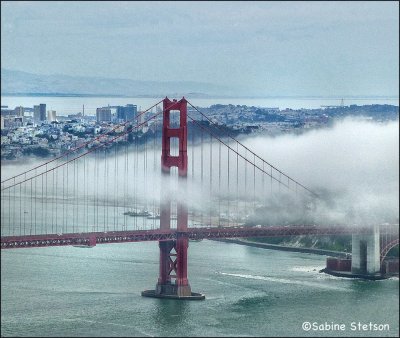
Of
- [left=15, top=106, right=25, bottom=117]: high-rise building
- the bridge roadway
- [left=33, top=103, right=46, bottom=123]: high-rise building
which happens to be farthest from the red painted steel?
[left=33, top=103, right=46, bottom=123]: high-rise building

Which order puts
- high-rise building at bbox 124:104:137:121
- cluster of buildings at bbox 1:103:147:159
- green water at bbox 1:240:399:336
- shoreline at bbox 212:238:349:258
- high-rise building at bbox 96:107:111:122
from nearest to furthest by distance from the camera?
green water at bbox 1:240:399:336, shoreline at bbox 212:238:349:258, cluster of buildings at bbox 1:103:147:159, high-rise building at bbox 124:104:137:121, high-rise building at bbox 96:107:111:122

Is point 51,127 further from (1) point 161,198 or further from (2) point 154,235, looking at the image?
(2) point 154,235

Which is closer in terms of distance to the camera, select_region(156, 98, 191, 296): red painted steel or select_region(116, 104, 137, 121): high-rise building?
select_region(156, 98, 191, 296): red painted steel

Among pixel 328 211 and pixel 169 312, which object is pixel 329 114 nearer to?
pixel 328 211

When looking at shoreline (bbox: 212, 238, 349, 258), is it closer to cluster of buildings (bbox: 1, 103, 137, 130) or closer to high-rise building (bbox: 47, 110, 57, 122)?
cluster of buildings (bbox: 1, 103, 137, 130)

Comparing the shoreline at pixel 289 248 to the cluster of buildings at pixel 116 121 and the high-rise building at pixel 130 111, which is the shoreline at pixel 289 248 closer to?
the cluster of buildings at pixel 116 121

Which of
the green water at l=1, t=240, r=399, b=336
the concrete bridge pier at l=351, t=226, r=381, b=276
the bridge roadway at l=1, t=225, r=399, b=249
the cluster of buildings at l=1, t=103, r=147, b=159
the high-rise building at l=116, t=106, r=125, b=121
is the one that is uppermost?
the high-rise building at l=116, t=106, r=125, b=121

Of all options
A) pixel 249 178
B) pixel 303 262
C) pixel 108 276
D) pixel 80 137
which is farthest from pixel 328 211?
pixel 249 178
